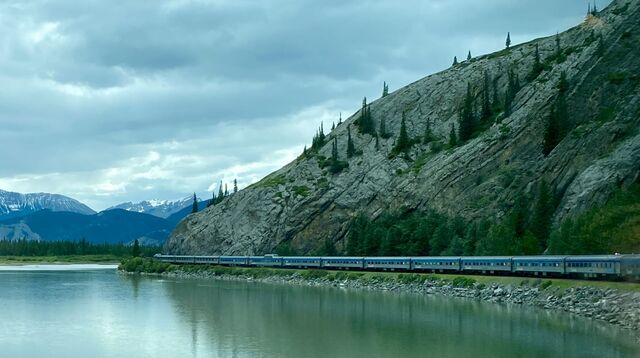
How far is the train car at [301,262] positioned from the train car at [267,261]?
1472 millimetres

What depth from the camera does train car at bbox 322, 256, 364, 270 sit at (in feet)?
345

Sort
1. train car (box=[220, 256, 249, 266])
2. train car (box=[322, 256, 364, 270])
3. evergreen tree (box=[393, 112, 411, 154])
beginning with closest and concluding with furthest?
train car (box=[322, 256, 364, 270]) < train car (box=[220, 256, 249, 266]) < evergreen tree (box=[393, 112, 411, 154])

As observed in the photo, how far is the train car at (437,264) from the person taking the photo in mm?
84438

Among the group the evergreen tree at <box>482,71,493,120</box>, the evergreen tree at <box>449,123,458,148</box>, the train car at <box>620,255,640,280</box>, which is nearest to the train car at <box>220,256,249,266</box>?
the evergreen tree at <box>449,123,458,148</box>

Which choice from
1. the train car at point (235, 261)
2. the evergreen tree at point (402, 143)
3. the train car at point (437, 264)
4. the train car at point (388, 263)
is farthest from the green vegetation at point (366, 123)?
the train car at point (437, 264)

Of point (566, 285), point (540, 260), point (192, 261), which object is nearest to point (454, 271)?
point (540, 260)

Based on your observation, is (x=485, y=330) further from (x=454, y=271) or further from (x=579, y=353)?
(x=454, y=271)

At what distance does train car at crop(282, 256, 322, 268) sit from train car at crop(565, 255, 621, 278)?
58.0 m

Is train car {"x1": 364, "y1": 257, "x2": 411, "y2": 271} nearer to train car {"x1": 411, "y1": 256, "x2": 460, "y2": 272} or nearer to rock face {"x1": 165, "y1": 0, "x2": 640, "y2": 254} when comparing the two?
train car {"x1": 411, "y1": 256, "x2": 460, "y2": 272}

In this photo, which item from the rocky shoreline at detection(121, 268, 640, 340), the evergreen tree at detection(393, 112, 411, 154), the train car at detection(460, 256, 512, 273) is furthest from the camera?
the evergreen tree at detection(393, 112, 411, 154)

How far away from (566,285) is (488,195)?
52.5 m

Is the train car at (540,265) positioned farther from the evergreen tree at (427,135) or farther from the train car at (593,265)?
the evergreen tree at (427,135)

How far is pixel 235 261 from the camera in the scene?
443 ft

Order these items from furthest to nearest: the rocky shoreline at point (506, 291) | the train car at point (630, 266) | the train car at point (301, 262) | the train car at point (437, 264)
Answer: the train car at point (301, 262), the train car at point (437, 264), the train car at point (630, 266), the rocky shoreline at point (506, 291)
